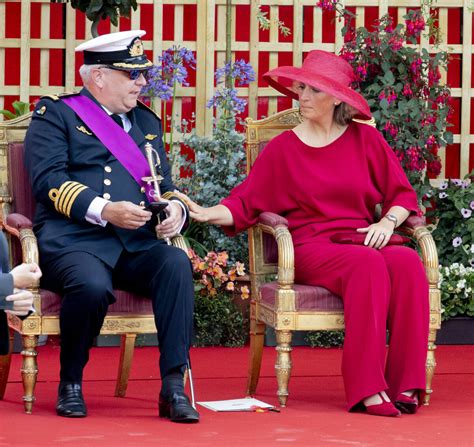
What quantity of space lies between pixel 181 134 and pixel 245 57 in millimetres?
586

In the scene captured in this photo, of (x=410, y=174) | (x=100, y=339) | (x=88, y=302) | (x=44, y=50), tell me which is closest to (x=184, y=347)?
(x=88, y=302)

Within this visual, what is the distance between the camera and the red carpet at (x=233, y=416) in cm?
483

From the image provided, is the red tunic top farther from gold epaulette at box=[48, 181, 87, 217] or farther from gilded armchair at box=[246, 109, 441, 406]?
gold epaulette at box=[48, 181, 87, 217]

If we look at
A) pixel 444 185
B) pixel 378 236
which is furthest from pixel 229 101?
pixel 378 236

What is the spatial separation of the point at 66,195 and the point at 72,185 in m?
0.05

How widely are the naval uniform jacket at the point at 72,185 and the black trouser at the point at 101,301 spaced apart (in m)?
0.10

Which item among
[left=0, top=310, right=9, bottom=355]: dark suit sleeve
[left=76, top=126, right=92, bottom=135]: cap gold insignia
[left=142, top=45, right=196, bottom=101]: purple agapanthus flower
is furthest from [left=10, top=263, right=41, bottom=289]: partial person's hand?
[left=142, top=45, right=196, bottom=101]: purple agapanthus flower

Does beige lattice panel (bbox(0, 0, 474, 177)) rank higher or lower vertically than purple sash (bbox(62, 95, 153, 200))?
higher

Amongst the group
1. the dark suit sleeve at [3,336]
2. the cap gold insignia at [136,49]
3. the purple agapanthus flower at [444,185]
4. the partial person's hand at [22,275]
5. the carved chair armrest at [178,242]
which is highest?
the cap gold insignia at [136,49]

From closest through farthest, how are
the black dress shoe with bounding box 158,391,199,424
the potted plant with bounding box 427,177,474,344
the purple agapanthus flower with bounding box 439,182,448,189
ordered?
the black dress shoe with bounding box 158,391,199,424 → the potted plant with bounding box 427,177,474,344 → the purple agapanthus flower with bounding box 439,182,448,189

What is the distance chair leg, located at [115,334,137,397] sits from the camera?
19.0ft

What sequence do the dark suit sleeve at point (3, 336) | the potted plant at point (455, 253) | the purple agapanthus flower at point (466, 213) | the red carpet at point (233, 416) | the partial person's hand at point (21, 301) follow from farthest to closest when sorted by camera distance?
the purple agapanthus flower at point (466, 213) → the potted plant at point (455, 253) → the red carpet at point (233, 416) → the dark suit sleeve at point (3, 336) → the partial person's hand at point (21, 301)

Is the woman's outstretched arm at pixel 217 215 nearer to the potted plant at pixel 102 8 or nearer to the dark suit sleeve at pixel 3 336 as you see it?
the dark suit sleeve at pixel 3 336

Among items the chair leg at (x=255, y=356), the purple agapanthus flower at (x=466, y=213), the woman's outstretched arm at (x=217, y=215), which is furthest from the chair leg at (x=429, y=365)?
the purple agapanthus flower at (x=466, y=213)
